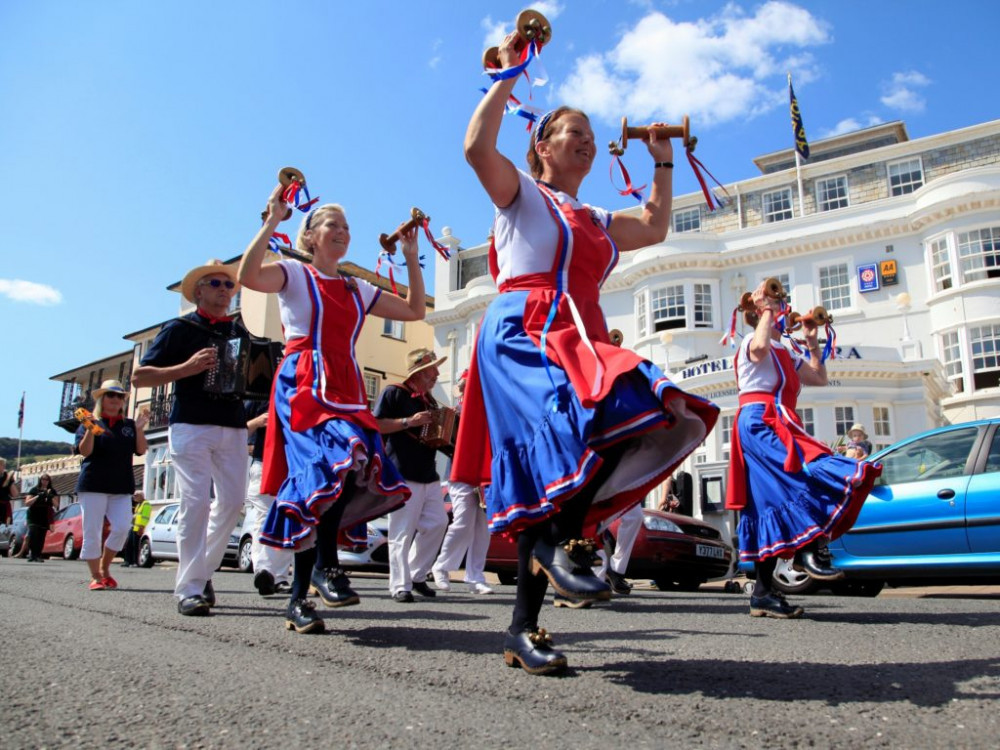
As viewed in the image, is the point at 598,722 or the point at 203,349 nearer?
the point at 598,722

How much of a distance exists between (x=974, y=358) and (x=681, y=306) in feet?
30.2

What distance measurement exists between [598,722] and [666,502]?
1336 centimetres

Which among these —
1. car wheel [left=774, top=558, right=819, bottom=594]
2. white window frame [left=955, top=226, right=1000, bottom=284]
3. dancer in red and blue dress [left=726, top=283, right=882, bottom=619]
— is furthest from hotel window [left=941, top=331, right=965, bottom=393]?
dancer in red and blue dress [left=726, top=283, right=882, bottom=619]

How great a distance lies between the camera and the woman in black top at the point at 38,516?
1625cm

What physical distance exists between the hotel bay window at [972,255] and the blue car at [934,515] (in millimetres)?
20026

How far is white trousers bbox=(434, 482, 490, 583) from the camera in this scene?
7703 millimetres

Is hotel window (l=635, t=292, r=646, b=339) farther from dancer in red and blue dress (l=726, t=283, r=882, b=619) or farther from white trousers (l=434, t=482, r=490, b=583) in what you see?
dancer in red and blue dress (l=726, t=283, r=882, b=619)

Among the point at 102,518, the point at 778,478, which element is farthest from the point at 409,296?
the point at 102,518

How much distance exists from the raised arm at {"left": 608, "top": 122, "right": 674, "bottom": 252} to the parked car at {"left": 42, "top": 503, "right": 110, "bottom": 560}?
19025 millimetres

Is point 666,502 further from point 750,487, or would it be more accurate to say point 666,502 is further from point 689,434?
point 689,434

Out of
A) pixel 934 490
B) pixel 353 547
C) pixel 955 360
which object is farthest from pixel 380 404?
pixel 955 360

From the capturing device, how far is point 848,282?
86.1 feet

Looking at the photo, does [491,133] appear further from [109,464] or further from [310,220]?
[109,464]

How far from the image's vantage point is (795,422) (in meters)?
5.01
